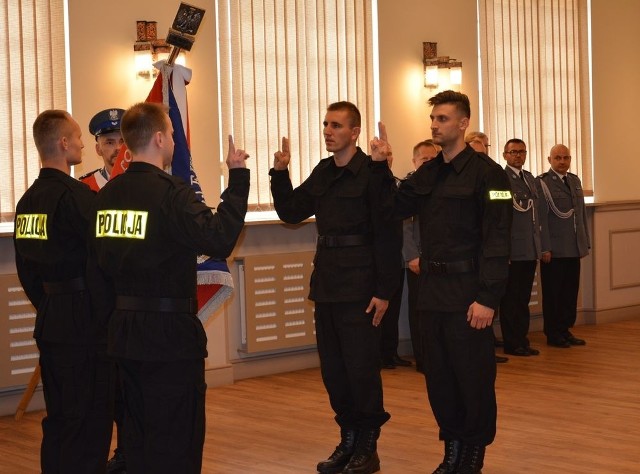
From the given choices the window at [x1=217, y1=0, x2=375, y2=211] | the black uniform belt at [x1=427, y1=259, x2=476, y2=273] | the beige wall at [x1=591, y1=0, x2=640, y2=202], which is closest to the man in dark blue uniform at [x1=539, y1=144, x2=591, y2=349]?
the beige wall at [x1=591, y1=0, x2=640, y2=202]

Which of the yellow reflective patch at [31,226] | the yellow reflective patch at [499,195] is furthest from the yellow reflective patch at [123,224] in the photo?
the yellow reflective patch at [499,195]

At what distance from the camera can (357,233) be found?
443 centimetres

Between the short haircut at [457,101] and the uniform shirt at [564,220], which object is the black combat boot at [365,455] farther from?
the uniform shirt at [564,220]

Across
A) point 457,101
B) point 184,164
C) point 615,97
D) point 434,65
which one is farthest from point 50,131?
point 615,97

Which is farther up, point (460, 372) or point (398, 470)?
point (460, 372)

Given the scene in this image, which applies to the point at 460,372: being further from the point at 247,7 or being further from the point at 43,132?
the point at 247,7

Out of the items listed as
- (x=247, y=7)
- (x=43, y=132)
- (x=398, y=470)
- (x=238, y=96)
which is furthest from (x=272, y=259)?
(x=43, y=132)

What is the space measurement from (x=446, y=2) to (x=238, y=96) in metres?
2.34

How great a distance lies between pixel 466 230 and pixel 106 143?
5.98 feet

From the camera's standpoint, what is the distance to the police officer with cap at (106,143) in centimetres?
477

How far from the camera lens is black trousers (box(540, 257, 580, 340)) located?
26.6 ft

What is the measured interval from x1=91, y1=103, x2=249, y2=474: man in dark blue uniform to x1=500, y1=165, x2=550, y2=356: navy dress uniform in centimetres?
470

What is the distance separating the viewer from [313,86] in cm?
746

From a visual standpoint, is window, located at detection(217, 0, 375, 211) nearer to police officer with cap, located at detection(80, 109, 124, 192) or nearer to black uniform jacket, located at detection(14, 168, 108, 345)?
police officer with cap, located at detection(80, 109, 124, 192)
